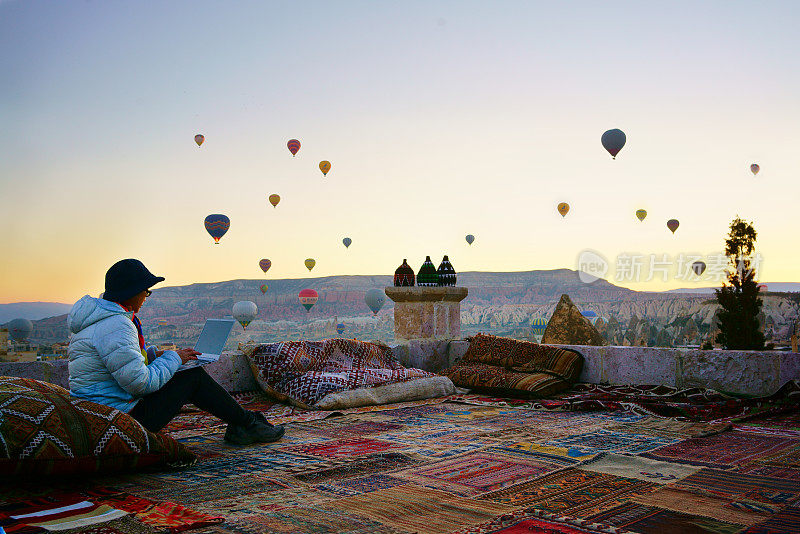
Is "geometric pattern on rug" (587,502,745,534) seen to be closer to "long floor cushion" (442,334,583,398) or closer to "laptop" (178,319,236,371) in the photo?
"laptop" (178,319,236,371)

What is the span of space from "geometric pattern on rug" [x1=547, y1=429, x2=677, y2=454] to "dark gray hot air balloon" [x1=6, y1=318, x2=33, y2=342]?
3264 centimetres

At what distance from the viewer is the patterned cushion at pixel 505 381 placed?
5.84 m

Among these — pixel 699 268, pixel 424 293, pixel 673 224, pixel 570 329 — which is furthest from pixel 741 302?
pixel 424 293

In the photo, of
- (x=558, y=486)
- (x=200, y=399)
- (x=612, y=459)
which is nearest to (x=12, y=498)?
(x=200, y=399)

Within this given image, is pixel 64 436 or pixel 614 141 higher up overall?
pixel 614 141

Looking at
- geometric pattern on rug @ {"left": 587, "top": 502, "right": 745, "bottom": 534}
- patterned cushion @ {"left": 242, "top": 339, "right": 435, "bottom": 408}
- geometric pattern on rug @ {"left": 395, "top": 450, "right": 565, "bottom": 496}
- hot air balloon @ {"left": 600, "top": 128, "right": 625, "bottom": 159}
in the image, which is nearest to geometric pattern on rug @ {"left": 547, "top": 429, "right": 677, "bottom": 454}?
geometric pattern on rug @ {"left": 395, "top": 450, "right": 565, "bottom": 496}

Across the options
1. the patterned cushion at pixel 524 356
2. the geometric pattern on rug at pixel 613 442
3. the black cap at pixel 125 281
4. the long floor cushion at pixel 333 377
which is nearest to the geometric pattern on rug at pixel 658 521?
the geometric pattern on rug at pixel 613 442

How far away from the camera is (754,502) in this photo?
2701mm

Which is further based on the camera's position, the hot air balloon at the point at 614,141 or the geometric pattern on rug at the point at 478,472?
the hot air balloon at the point at 614,141

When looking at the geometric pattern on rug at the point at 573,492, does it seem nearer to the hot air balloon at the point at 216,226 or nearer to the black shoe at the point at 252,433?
the black shoe at the point at 252,433

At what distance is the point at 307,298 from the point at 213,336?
38.5 meters

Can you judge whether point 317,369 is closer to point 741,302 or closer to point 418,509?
point 418,509

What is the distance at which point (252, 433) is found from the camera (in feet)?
12.8

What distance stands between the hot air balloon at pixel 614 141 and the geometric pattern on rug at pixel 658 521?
21.0m
